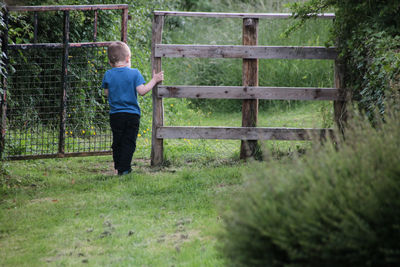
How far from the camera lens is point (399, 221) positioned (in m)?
2.24

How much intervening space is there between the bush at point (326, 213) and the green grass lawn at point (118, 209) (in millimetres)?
469

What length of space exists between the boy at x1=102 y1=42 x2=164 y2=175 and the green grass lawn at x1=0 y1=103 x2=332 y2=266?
34 centimetres

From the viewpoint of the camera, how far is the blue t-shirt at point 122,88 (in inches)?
235

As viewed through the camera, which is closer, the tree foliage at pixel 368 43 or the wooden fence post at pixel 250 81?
the tree foliage at pixel 368 43

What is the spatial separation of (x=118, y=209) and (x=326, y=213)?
9.46 feet

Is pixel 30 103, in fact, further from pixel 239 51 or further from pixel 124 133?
pixel 239 51

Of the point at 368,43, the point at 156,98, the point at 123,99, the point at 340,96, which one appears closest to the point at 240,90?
the point at 156,98

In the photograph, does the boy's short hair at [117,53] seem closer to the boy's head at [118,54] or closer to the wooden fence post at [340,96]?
the boy's head at [118,54]

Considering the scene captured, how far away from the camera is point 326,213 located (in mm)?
2271

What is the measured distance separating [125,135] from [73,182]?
806 mm

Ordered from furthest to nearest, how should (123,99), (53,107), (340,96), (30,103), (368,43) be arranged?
1. (30,103)
2. (53,107)
3. (340,96)
4. (123,99)
5. (368,43)

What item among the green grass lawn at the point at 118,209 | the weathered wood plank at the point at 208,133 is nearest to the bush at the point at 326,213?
the green grass lawn at the point at 118,209

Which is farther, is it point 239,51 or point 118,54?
point 239,51

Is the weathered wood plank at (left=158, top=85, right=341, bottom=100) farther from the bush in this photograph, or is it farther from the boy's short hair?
the bush
